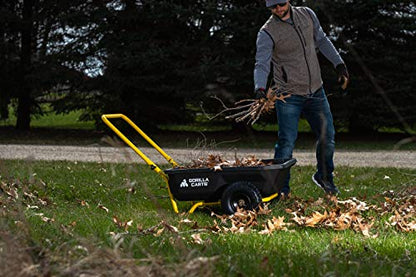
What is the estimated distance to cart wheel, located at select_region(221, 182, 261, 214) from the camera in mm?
5465

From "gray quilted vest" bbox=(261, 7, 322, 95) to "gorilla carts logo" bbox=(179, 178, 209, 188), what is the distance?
4.30ft

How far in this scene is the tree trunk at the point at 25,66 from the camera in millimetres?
20344

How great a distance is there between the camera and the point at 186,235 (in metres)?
4.48

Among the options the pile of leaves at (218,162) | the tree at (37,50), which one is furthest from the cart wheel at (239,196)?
the tree at (37,50)

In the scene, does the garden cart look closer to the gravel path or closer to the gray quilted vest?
the gray quilted vest

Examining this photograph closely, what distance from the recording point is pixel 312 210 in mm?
5602

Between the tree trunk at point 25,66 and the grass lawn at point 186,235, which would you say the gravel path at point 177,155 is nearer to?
the grass lawn at point 186,235

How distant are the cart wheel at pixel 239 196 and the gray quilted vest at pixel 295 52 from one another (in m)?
1.24

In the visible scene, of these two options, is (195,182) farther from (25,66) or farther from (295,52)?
(25,66)

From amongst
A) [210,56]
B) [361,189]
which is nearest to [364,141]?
[210,56]

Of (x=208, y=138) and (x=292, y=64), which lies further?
(x=208, y=138)

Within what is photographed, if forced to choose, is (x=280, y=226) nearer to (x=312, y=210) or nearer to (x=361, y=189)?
(x=312, y=210)

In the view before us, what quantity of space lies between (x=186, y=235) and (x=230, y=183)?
1.18 metres

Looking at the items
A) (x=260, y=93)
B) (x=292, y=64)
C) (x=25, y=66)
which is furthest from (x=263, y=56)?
(x=25, y=66)
